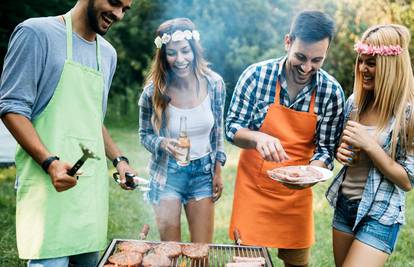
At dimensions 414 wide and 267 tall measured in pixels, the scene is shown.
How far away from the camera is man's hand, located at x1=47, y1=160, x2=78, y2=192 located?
2451 mm

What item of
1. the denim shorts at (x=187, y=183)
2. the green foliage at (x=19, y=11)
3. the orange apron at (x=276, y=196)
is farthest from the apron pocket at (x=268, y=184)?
the green foliage at (x=19, y=11)

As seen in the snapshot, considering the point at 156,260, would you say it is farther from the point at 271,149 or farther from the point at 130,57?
the point at 130,57

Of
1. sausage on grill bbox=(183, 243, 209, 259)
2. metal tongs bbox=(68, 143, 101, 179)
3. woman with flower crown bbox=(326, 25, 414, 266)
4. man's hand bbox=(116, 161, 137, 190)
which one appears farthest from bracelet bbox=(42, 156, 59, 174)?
woman with flower crown bbox=(326, 25, 414, 266)

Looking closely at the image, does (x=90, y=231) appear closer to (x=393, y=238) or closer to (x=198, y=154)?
(x=198, y=154)

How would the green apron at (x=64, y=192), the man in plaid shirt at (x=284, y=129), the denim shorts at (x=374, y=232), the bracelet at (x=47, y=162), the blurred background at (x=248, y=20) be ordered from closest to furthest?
the bracelet at (x=47, y=162) → the green apron at (x=64, y=192) → the denim shorts at (x=374, y=232) → the man in plaid shirt at (x=284, y=129) → the blurred background at (x=248, y=20)

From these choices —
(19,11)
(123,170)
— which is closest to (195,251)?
(123,170)

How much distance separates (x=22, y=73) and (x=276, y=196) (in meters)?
1.96

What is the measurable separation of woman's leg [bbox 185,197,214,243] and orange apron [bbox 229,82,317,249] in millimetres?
228

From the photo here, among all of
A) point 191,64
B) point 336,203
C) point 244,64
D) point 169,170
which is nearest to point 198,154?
point 169,170

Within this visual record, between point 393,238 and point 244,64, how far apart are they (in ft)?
33.8

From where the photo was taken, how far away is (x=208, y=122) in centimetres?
389

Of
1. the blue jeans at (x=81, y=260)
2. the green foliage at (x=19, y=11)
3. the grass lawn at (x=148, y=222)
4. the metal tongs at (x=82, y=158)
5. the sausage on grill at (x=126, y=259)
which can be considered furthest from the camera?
the green foliage at (x=19, y=11)

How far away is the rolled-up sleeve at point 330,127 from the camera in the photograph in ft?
11.8

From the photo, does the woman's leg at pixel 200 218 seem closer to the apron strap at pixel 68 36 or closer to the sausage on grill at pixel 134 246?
the sausage on grill at pixel 134 246
